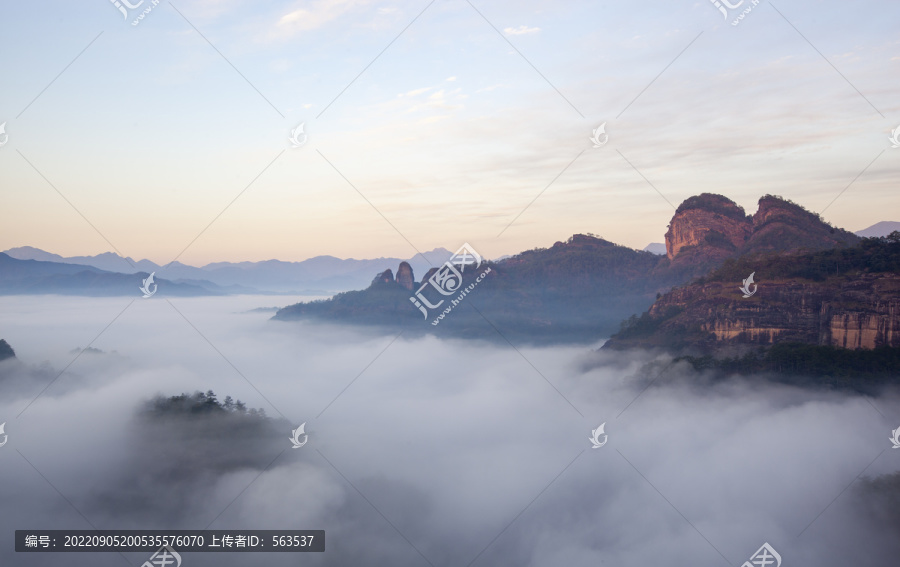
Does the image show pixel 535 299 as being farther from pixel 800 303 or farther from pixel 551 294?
pixel 800 303

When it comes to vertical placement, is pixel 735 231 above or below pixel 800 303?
above

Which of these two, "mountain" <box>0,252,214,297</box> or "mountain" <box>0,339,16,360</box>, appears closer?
"mountain" <box>0,339,16,360</box>

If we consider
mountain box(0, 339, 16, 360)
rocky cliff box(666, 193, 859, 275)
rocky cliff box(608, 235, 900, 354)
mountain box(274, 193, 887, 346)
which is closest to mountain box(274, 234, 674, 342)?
mountain box(274, 193, 887, 346)

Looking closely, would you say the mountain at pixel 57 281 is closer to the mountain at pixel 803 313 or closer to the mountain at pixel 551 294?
the mountain at pixel 551 294

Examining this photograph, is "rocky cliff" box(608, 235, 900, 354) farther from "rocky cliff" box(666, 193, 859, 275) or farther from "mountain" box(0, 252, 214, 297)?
"mountain" box(0, 252, 214, 297)

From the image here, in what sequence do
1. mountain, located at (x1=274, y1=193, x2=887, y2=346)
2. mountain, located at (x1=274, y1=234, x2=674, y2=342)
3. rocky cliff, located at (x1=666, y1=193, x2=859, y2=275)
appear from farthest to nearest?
mountain, located at (x1=274, y1=234, x2=674, y2=342) → mountain, located at (x1=274, y1=193, x2=887, y2=346) → rocky cliff, located at (x1=666, y1=193, x2=859, y2=275)

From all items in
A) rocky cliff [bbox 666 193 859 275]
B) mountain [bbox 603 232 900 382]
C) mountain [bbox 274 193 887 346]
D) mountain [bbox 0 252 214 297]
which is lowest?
mountain [bbox 603 232 900 382]

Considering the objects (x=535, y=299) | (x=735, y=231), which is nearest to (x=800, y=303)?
(x=735, y=231)

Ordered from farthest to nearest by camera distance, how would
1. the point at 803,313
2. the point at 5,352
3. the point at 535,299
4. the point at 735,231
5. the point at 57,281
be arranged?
the point at 57,281, the point at 535,299, the point at 735,231, the point at 5,352, the point at 803,313

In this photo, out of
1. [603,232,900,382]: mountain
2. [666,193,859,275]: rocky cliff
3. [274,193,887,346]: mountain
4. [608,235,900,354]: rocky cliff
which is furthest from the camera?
[274,193,887,346]: mountain

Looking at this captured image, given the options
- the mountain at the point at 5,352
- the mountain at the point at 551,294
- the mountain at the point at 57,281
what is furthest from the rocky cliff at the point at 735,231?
the mountain at the point at 57,281
